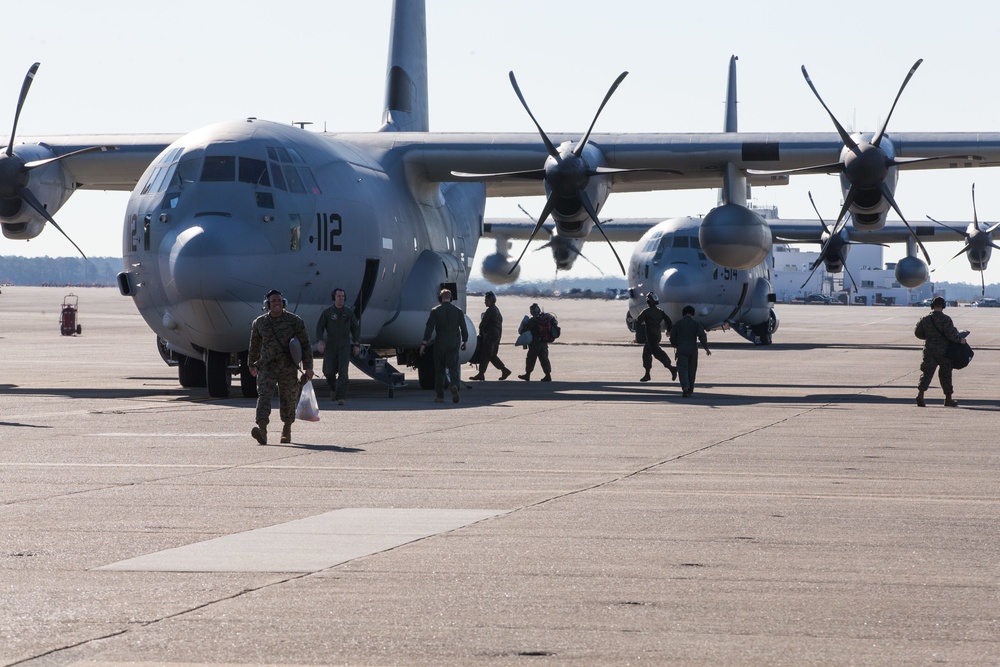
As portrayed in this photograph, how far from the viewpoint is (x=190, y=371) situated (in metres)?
22.5

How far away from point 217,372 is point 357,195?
3655mm

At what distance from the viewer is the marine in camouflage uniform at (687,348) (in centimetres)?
2092

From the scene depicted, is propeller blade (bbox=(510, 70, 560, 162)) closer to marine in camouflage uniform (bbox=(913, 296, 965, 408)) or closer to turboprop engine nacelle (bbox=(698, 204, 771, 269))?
turboprop engine nacelle (bbox=(698, 204, 771, 269))

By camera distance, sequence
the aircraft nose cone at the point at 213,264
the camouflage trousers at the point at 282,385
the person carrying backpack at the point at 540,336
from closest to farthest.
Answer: the camouflage trousers at the point at 282,385
the aircraft nose cone at the point at 213,264
the person carrying backpack at the point at 540,336

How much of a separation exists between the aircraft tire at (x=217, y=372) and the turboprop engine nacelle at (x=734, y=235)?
28.7 ft

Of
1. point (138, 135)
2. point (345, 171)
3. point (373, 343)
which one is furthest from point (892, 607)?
point (138, 135)

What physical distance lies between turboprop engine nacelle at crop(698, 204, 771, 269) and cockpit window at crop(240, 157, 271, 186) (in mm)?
8057

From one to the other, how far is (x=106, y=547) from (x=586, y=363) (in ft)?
80.1

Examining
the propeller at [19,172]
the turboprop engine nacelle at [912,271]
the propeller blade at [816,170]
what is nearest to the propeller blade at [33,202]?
the propeller at [19,172]

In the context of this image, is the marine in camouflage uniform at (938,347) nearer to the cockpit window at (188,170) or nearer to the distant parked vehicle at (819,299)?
the cockpit window at (188,170)

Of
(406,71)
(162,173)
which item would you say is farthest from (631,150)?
(162,173)

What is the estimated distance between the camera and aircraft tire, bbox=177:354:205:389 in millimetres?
22438

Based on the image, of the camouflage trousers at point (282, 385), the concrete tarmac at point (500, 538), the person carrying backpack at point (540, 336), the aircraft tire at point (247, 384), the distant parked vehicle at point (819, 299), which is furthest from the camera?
the distant parked vehicle at point (819, 299)

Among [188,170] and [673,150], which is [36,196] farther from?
[673,150]
